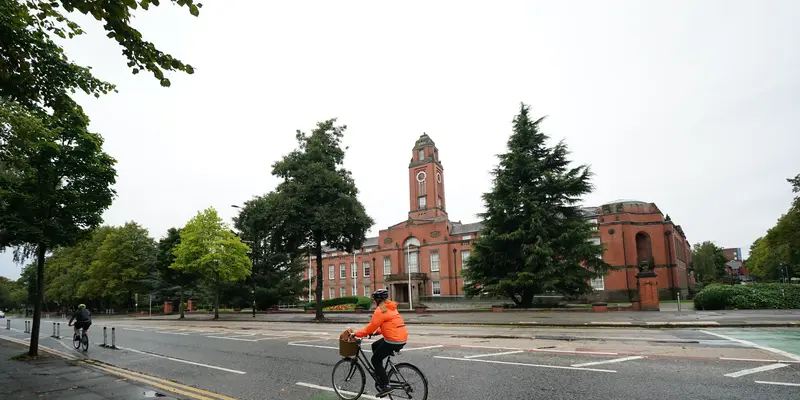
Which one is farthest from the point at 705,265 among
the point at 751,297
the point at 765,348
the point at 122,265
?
the point at 122,265

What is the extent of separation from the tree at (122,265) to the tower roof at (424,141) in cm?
3956

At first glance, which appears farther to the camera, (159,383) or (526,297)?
(526,297)

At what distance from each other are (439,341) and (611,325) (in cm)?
829

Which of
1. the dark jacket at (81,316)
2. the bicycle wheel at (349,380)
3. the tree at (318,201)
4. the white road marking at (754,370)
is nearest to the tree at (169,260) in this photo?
the tree at (318,201)

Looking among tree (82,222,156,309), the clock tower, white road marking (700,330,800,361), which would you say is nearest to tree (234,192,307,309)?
tree (82,222,156,309)

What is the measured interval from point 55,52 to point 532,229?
2793 centimetres

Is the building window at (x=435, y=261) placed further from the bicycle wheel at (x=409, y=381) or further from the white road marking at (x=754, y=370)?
the bicycle wheel at (x=409, y=381)

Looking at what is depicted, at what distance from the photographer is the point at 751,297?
2552 centimetres

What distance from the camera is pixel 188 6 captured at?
5371 mm

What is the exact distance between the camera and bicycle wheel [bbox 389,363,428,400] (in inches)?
236

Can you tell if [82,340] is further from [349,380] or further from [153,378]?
[349,380]

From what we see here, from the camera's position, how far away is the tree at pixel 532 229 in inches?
1194

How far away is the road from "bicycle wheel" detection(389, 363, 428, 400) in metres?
0.79

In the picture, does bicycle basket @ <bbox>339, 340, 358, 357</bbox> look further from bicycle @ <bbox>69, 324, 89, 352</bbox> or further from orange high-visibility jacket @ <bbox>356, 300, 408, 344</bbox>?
bicycle @ <bbox>69, 324, 89, 352</bbox>
